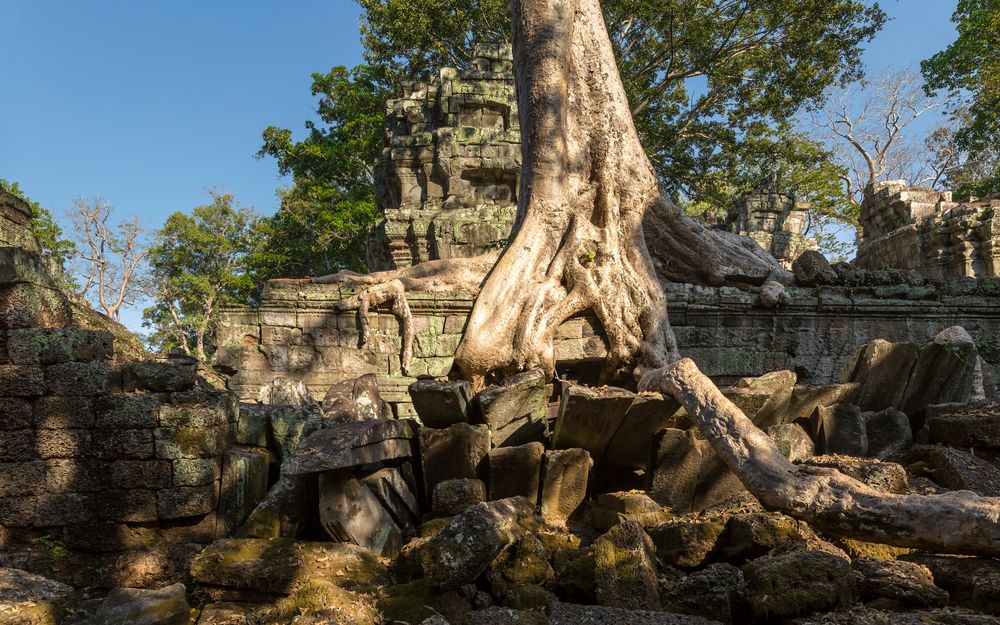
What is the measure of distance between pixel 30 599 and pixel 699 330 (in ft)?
17.1

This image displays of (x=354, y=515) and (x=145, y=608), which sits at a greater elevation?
(x=354, y=515)

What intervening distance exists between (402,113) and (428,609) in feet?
48.5

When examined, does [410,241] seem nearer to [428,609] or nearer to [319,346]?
[319,346]

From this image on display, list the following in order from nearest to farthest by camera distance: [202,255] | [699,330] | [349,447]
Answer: [349,447]
[699,330]
[202,255]

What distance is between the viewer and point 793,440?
363 centimetres

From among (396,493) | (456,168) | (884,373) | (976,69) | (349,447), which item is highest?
(976,69)

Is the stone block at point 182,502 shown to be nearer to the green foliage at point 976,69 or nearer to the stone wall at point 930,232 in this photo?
the stone wall at point 930,232

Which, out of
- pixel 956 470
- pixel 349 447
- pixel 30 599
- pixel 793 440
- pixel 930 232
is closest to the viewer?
pixel 30 599

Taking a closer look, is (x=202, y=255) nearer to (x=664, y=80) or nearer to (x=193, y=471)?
(x=664, y=80)

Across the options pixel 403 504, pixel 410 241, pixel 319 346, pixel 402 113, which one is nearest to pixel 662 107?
pixel 402 113

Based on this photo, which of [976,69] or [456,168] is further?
[976,69]

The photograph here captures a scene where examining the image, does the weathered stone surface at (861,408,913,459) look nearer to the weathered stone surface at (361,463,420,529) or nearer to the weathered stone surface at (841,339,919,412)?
the weathered stone surface at (841,339,919,412)

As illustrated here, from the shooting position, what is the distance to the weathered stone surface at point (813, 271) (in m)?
5.94

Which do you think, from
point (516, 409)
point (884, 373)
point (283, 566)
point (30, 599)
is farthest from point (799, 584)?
point (30, 599)
